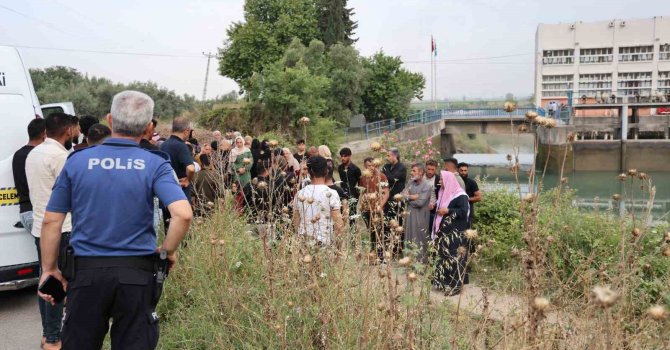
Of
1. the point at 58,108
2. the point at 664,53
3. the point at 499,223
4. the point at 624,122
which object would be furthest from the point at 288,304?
the point at 664,53

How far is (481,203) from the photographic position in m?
8.02

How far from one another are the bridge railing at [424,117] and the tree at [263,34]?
870 centimetres

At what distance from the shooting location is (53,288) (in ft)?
10.1

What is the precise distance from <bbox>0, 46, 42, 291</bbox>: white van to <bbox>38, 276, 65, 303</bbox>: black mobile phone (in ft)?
8.99

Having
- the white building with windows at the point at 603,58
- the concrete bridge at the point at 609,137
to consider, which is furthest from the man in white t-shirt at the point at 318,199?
the white building with windows at the point at 603,58

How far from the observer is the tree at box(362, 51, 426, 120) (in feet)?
140

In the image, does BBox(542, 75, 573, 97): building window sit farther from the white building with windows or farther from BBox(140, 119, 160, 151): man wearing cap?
BBox(140, 119, 160, 151): man wearing cap

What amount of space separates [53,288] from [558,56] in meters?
68.4

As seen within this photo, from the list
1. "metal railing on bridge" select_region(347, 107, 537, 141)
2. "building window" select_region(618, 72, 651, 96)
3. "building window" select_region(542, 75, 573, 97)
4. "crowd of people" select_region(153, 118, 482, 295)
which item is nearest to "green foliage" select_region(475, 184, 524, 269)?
"crowd of people" select_region(153, 118, 482, 295)

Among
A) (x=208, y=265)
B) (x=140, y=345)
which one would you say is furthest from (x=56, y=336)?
(x=140, y=345)

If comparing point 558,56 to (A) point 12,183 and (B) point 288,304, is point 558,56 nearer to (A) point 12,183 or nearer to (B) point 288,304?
(A) point 12,183

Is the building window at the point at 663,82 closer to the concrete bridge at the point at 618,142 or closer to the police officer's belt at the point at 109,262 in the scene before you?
the concrete bridge at the point at 618,142

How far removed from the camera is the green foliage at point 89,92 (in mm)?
42450

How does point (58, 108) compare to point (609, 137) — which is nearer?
A: point (58, 108)
